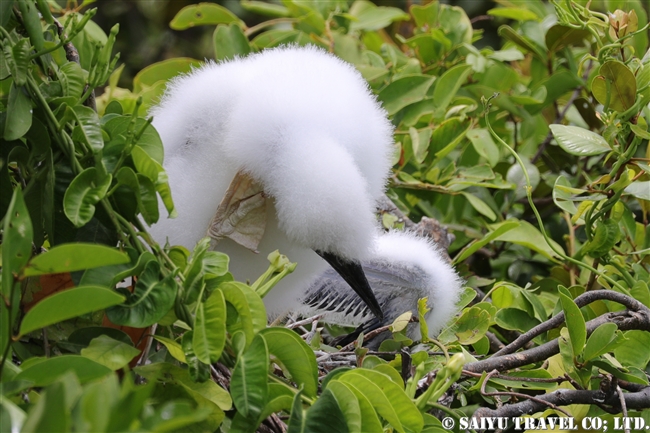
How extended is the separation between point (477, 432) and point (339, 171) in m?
0.47

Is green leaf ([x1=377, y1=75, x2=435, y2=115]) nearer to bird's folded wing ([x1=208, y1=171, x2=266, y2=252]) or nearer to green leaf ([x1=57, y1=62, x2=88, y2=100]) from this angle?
bird's folded wing ([x1=208, y1=171, x2=266, y2=252])

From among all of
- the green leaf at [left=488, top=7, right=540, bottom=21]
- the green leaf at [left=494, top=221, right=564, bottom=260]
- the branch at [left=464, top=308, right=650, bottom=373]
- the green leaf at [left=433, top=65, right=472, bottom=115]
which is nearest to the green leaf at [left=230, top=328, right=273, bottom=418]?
the branch at [left=464, top=308, right=650, bottom=373]

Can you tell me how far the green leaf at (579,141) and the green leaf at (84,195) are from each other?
810 millimetres

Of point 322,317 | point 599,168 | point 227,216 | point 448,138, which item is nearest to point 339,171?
point 227,216

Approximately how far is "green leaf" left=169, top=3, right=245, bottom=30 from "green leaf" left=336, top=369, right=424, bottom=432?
55.9 inches

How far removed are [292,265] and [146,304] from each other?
21 cm

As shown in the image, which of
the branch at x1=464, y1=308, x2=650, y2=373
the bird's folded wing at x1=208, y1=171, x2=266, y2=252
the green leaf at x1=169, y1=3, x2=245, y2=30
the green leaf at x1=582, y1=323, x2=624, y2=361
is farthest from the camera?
the green leaf at x1=169, y1=3, x2=245, y2=30

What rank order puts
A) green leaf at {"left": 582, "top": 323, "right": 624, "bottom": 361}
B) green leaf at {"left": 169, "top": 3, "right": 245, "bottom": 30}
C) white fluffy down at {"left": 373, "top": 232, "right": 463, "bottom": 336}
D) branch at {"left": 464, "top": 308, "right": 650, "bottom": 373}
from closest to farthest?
green leaf at {"left": 582, "top": 323, "right": 624, "bottom": 361} < branch at {"left": 464, "top": 308, "right": 650, "bottom": 373} < white fluffy down at {"left": 373, "top": 232, "right": 463, "bottom": 336} < green leaf at {"left": 169, "top": 3, "right": 245, "bottom": 30}

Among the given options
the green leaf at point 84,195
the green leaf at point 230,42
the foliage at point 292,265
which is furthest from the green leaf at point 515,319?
the green leaf at point 230,42

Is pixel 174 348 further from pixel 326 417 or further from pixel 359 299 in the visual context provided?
pixel 359 299

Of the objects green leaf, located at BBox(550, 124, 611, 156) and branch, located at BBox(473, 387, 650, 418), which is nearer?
branch, located at BBox(473, 387, 650, 418)

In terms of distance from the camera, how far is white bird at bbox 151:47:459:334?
109cm

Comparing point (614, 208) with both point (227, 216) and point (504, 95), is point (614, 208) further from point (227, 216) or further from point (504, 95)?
point (227, 216)

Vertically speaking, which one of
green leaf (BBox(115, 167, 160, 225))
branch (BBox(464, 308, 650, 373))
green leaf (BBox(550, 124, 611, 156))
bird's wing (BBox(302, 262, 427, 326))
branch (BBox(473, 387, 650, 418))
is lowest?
bird's wing (BBox(302, 262, 427, 326))
